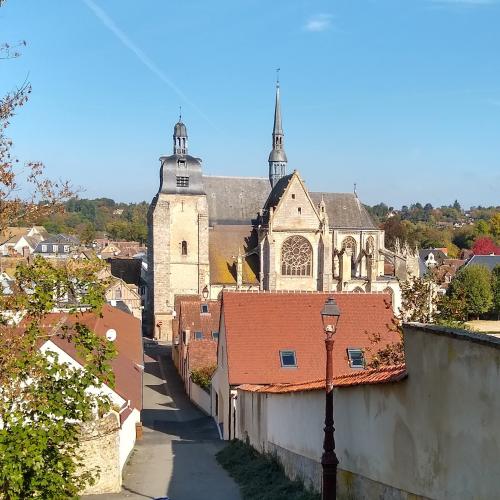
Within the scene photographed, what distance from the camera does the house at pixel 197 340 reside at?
34031mm

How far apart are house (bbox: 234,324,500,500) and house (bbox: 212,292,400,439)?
8.70m

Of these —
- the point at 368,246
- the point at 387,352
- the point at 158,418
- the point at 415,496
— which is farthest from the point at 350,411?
the point at 368,246

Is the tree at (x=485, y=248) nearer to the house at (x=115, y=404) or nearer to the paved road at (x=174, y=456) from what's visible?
the paved road at (x=174, y=456)

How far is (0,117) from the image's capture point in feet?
29.0

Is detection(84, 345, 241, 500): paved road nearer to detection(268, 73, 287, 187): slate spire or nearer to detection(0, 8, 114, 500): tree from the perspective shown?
detection(0, 8, 114, 500): tree

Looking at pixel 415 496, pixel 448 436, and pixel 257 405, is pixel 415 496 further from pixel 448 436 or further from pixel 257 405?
pixel 257 405

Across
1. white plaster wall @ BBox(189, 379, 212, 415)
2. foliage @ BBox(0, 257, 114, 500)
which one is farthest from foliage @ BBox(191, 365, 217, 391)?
foliage @ BBox(0, 257, 114, 500)

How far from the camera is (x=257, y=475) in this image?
1684 centimetres

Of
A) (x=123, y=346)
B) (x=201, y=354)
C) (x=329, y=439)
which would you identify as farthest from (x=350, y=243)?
(x=329, y=439)

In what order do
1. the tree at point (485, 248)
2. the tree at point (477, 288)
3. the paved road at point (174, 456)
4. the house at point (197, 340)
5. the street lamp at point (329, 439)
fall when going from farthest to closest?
the tree at point (485, 248), the tree at point (477, 288), the house at point (197, 340), the paved road at point (174, 456), the street lamp at point (329, 439)

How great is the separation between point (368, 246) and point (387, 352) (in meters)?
40.4

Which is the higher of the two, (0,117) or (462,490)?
(0,117)

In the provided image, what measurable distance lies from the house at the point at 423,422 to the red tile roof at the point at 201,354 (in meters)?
21.0

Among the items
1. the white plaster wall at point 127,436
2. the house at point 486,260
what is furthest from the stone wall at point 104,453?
the house at point 486,260
